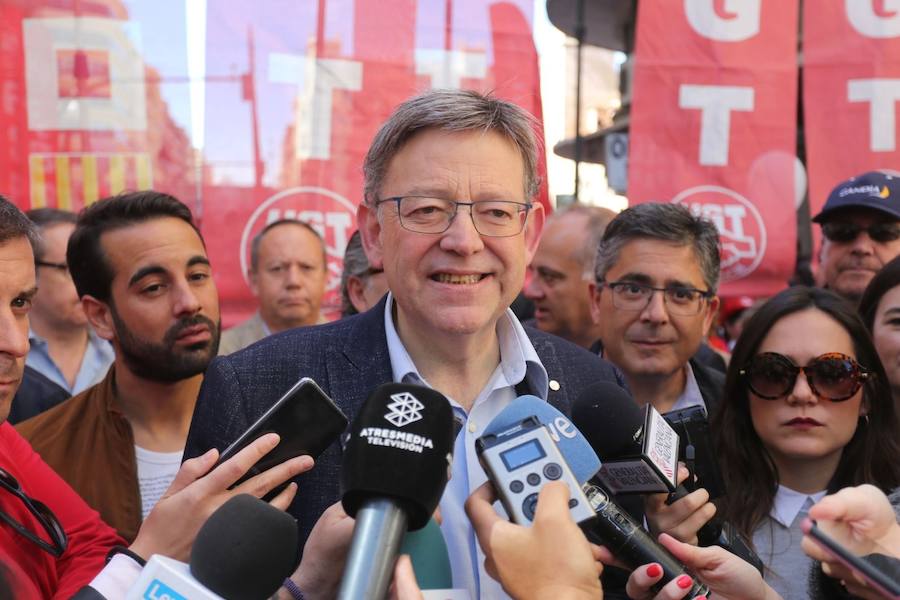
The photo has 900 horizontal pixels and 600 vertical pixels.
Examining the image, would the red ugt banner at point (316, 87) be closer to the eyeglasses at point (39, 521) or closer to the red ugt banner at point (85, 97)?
the red ugt banner at point (85, 97)

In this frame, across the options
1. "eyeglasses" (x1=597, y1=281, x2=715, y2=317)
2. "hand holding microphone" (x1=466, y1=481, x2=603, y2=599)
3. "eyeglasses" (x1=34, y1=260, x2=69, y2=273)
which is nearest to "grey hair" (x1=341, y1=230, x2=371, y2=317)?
"eyeglasses" (x1=597, y1=281, x2=715, y2=317)

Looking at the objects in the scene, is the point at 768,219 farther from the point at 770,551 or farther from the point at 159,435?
the point at 159,435

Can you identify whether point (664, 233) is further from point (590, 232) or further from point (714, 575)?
point (714, 575)

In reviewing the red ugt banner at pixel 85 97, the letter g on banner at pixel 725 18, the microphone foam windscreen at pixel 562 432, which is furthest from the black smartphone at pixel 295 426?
the letter g on banner at pixel 725 18

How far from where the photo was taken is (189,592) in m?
1.24

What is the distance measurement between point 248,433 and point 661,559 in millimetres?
730

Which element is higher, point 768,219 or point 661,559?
point 768,219

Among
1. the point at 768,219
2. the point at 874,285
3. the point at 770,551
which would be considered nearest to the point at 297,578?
the point at 770,551

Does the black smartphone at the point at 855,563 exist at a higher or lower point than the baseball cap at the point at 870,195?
lower

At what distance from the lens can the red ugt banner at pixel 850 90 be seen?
550cm

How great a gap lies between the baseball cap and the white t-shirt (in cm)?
288

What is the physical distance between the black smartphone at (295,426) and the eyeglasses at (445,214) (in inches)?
21.9

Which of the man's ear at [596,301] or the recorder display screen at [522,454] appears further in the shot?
the man's ear at [596,301]

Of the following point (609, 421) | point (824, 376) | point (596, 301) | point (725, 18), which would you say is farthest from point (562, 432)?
point (725, 18)
